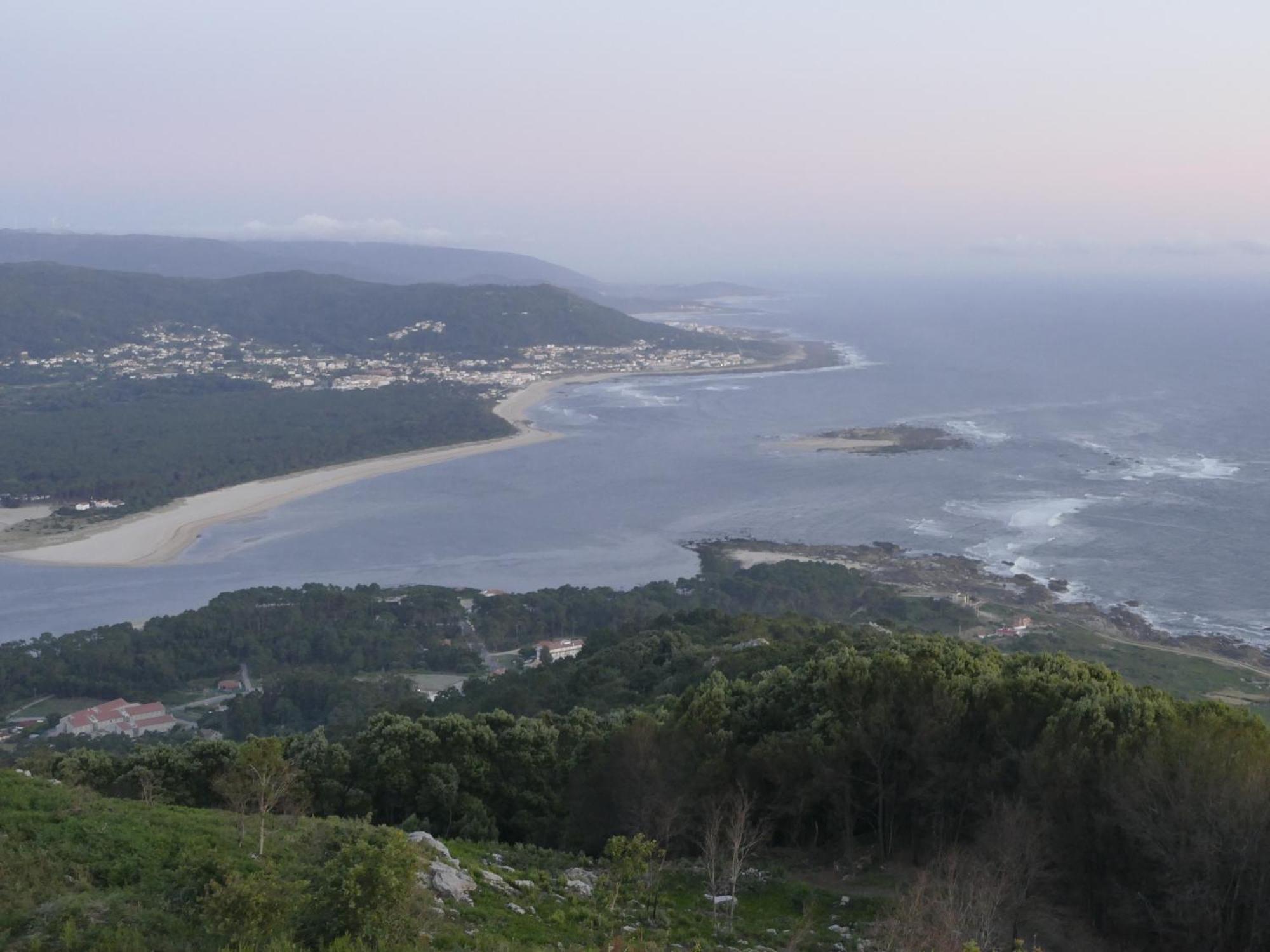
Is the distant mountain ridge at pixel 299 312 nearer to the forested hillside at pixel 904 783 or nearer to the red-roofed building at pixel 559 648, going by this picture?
the red-roofed building at pixel 559 648

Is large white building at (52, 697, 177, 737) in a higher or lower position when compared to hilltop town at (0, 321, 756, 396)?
lower

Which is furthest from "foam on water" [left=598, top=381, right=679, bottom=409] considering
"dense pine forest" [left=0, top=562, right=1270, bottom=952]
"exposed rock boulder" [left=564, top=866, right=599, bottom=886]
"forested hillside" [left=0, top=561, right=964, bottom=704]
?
"exposed rock boulder" [left=564, top=866, right=599, bottom=886]

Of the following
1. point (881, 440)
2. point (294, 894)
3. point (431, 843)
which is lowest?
point (881, 440)

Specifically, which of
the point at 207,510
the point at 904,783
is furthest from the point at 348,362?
the point at 904,783

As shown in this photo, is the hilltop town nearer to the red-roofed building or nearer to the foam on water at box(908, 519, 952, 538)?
the foam on water at box(908, 519, 952, 538)

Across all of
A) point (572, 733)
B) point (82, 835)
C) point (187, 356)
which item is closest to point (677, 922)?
point (82, 835)

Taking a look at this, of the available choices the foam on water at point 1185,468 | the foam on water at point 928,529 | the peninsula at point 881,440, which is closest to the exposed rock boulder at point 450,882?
the foam on water at point 928,529

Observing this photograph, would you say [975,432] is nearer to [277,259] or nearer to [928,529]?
[928,529]
